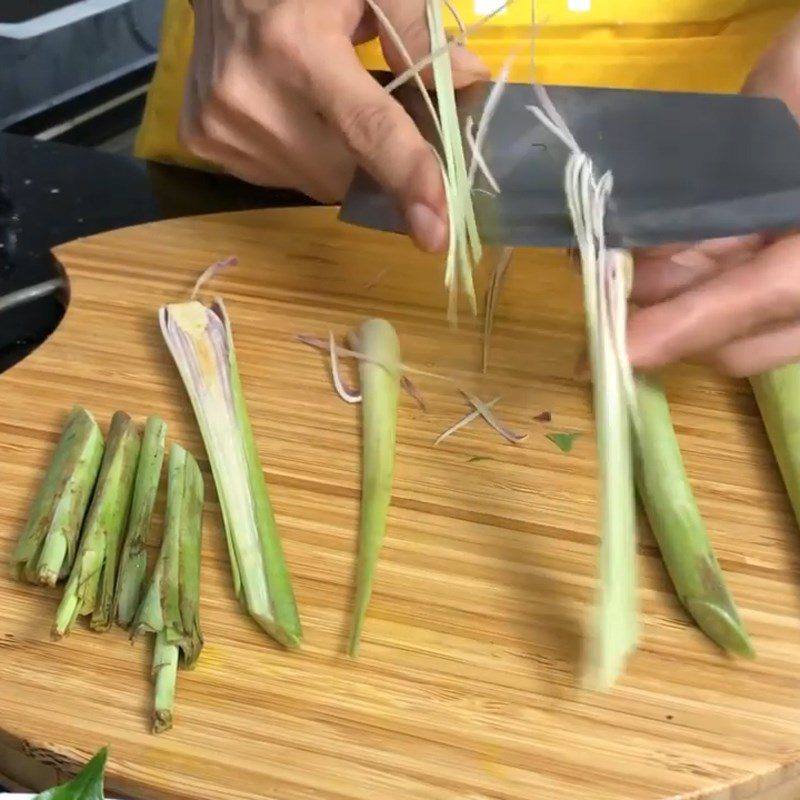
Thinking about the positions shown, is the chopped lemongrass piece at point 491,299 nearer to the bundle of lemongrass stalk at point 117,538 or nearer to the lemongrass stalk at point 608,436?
the lemongrass stalk at point 608,436

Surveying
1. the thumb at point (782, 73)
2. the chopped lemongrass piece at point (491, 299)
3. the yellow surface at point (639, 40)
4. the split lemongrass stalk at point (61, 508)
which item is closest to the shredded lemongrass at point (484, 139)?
the chopped lemongrass piece at point (491, 299)

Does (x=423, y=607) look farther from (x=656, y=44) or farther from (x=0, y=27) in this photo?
(x=0, y=27)

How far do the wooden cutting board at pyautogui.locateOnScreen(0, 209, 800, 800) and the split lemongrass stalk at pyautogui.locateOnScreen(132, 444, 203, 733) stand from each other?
14mm

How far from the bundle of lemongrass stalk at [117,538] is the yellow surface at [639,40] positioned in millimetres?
726

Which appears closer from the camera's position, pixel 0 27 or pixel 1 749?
pixel 1 749

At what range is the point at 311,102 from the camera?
0.92m

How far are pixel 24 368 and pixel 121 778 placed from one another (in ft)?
1.45

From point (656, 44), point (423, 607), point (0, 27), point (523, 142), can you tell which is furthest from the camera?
point (0, 27)

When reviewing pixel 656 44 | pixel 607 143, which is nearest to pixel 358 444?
pixel 607 143

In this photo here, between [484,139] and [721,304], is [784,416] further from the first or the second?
[484,139]

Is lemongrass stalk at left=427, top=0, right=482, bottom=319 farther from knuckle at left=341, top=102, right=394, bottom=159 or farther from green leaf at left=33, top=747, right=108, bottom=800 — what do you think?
green leaf at left=33, top=747, right=108, bottom=800

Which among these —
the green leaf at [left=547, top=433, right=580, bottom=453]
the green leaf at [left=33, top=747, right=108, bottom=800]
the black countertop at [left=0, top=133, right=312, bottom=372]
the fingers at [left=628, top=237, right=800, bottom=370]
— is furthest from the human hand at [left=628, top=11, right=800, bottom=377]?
the black countertop at [left=0, top=133, right=312, bottom=372]

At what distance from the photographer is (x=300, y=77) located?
92cm

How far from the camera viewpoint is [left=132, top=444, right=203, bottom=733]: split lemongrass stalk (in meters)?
0.63
